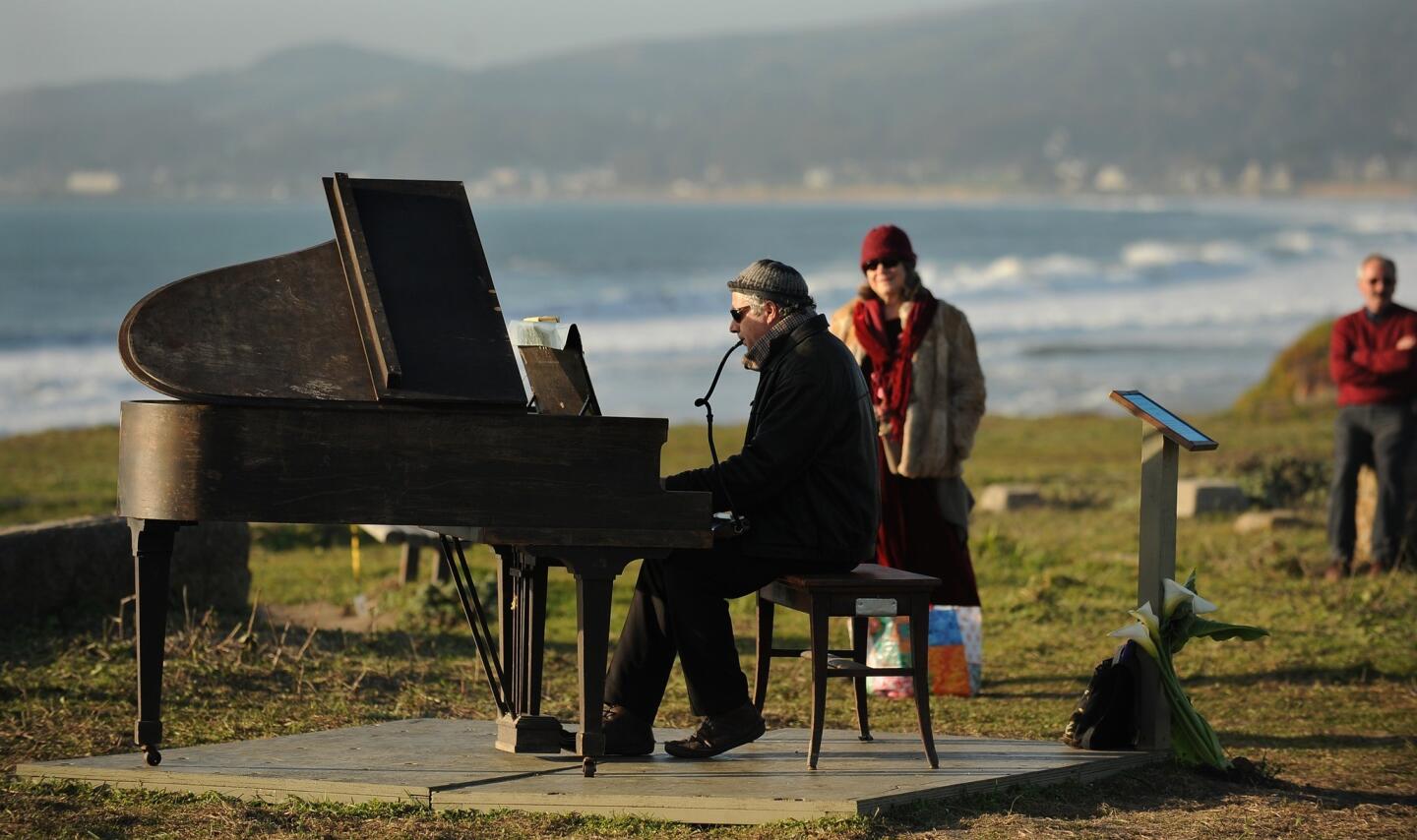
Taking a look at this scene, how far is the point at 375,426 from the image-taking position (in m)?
5.43

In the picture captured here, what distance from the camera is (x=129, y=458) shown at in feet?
18.3

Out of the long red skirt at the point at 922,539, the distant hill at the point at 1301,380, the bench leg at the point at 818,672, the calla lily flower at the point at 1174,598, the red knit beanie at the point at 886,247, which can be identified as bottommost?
the bench leg at the point at 818,672

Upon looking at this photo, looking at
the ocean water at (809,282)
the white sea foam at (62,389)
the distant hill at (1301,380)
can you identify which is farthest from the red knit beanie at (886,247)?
the white sea foam at (62,389)

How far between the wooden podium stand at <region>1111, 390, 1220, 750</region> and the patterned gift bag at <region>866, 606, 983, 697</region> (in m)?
1.52

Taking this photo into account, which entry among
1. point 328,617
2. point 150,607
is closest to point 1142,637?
point 150,607

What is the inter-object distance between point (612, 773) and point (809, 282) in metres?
66.8

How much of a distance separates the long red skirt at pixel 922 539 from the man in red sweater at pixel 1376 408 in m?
3.94

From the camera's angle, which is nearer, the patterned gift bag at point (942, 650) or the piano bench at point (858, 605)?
the piano bench at point (858, 605)

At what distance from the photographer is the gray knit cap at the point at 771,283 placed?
6.07 metres

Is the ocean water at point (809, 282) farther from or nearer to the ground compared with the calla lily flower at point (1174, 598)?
farther from the ground

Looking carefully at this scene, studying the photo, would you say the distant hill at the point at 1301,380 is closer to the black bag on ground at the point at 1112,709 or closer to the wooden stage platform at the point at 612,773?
the black bag on ground at the point at 1112,709

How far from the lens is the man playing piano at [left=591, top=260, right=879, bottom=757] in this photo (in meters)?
5.93

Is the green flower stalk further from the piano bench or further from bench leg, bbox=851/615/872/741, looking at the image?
bench leg, bbox=851/615/872/741

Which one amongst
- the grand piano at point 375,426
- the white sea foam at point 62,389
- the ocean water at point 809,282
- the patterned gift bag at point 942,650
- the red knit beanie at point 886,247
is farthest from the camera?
the ocean water at point 809,282
